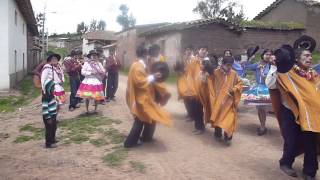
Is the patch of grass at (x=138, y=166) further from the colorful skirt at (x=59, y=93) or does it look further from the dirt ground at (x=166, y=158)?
the colorful skirt at (x=59, y=93)

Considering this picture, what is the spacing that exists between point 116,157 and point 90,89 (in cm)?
388

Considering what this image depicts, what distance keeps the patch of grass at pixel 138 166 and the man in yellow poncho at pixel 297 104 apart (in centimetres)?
193

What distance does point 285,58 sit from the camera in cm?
562

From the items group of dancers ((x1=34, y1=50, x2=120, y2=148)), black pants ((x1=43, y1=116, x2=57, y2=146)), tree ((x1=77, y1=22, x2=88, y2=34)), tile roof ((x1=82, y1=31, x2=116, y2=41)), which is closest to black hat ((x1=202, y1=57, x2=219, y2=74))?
group of dancers ((x1=34, y1=50, x2=120, y2=148))

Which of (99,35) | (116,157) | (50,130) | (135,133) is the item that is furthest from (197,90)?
(99,35)

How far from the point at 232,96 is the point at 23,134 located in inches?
174

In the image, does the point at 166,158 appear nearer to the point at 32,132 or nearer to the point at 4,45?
the point at 32,132

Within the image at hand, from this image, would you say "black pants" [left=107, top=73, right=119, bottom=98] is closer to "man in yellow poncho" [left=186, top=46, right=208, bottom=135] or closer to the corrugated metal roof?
"man in yellow poncho" [left=186, top=46, right=208, bottom=135]

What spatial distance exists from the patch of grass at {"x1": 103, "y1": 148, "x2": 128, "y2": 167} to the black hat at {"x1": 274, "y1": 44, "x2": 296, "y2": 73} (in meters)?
2.66

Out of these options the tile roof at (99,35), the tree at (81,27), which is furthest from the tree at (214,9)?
the tree at (81,27)

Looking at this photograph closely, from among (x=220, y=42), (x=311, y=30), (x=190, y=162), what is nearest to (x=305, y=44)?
(x=190, y=162)

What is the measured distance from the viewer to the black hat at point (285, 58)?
18.4 feet

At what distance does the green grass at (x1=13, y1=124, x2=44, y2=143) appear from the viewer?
8547mm

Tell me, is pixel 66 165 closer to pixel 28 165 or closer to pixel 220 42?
pixel 28 165
